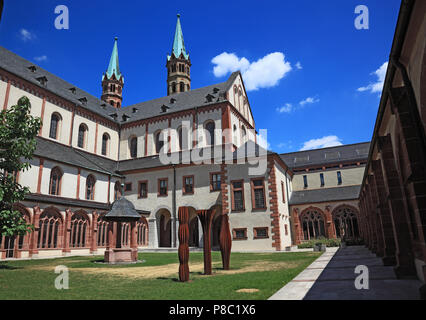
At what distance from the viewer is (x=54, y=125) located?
32.6 m

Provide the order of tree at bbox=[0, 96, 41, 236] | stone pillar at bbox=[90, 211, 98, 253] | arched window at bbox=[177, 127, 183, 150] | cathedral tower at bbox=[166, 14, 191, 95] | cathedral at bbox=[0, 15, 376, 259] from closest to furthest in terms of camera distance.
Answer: tree at bbox=[0, 96, 41, 236]
cathedral at bbox=[0, 15, 376, 259]
stone pillar at bbox=[90, 211, 98, 253]
arched window at bbox=[177, 127, 183, 150]
cathedral tower at bbox=[166, 14, 191, 95]

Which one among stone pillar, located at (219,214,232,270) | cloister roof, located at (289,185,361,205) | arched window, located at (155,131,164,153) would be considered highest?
arched window, located at (155,131,164,153)

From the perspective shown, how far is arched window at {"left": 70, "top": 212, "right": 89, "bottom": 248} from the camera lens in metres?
26.4

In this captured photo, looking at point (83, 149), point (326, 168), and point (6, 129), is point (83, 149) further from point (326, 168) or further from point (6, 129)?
point (326, 168)

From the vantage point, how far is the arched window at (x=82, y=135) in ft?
117

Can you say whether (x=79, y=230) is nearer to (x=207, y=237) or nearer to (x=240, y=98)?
(x=207, y=237)

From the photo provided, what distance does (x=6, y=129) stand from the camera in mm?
14984

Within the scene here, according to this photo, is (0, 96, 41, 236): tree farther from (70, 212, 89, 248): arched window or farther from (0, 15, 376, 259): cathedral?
(70, 212, 89, 248): arched window

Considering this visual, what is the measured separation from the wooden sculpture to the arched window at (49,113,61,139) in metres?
27.3

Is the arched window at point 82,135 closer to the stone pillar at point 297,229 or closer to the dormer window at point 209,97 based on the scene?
the dormer window at point 209,97

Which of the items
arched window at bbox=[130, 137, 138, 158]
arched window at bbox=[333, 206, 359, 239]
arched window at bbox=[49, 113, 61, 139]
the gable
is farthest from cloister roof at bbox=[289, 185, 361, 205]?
arched window at bbox=[49, 113, 61, 139]
